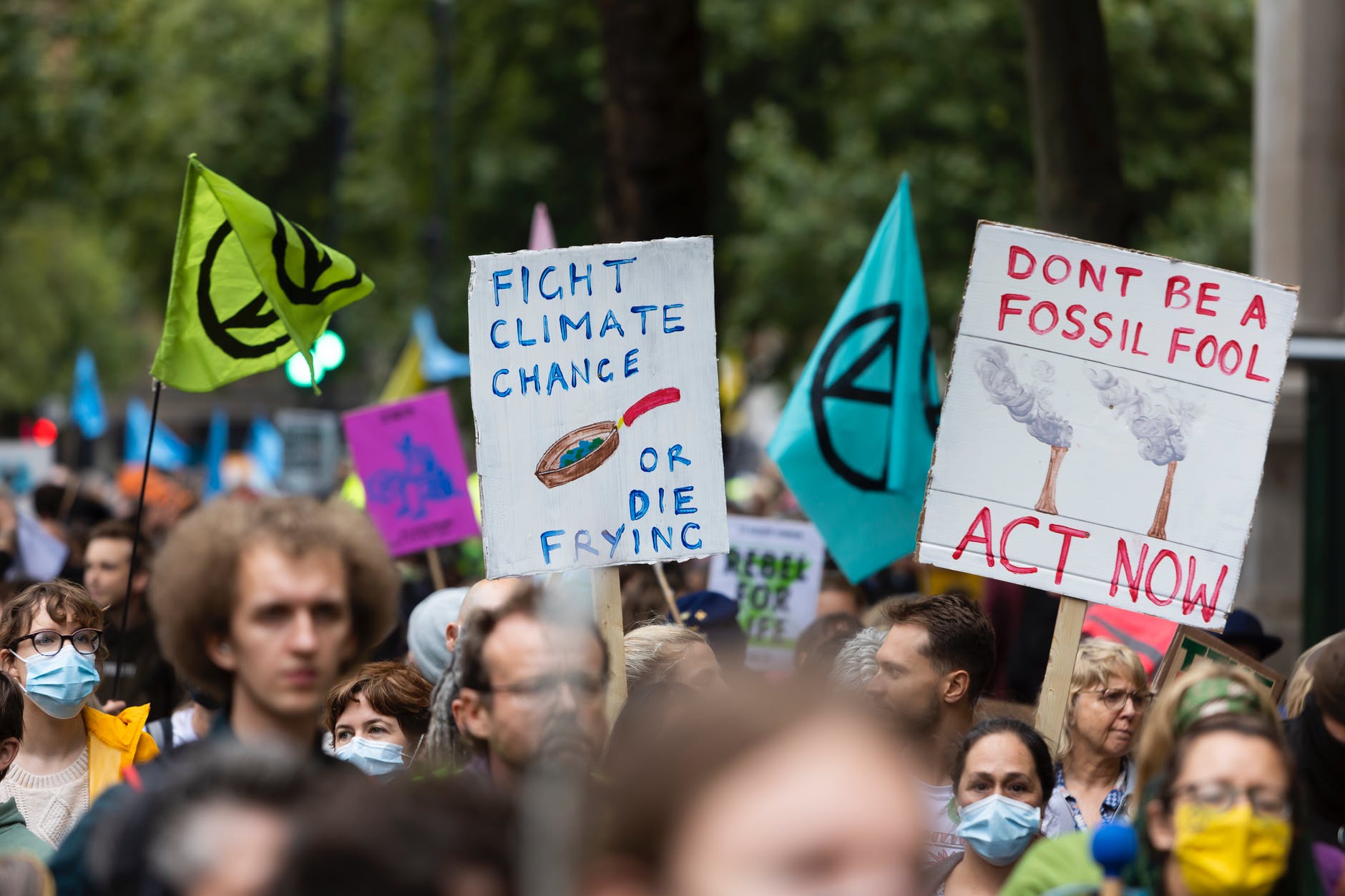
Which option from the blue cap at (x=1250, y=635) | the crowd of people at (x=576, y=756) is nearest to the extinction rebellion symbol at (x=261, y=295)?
the crowd of people at (x=576, y=756)

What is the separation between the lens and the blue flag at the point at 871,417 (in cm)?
638

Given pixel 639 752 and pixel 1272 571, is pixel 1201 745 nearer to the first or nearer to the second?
pixel 639 752

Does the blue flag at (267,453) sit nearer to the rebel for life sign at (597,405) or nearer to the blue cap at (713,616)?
the blue cap at (713,616)

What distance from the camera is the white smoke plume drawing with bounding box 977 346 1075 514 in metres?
4.95

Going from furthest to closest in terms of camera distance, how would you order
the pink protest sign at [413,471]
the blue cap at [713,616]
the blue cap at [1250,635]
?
the pink protest sign at [413,471] → the blue cap at [713,616] → the blue cap at [1250,635]

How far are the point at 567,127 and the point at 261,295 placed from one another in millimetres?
18293

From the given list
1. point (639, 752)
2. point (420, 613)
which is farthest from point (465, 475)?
point (639, 752)

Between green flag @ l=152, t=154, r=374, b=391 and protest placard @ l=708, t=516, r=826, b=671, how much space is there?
9.28 feet

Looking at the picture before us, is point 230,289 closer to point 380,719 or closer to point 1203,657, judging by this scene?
point 380,719

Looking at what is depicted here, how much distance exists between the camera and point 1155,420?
4945 millimetres

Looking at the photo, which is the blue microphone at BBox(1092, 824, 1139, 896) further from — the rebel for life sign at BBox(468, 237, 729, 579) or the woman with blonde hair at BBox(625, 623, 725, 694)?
the rebel for life sign at BBox(468, 237, 729, 579)

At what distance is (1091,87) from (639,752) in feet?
27.8

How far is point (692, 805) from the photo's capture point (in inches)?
76.5

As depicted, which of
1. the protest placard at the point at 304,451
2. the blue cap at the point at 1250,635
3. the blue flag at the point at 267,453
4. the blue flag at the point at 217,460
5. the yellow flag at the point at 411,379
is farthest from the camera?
the blue flag at the point at 267,453
